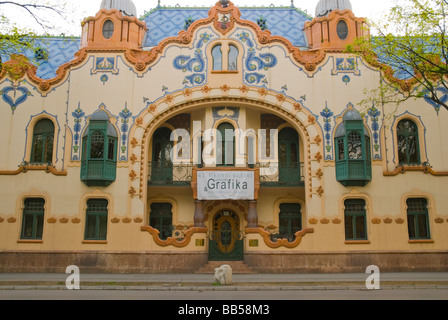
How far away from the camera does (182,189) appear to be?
22672 millimetres

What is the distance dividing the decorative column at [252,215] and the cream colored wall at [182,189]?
0.71m

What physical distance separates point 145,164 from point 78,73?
6.05m

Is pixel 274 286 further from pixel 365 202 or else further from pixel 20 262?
pixel 20 262

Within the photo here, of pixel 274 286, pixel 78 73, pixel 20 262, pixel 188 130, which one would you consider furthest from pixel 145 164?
pixel 274 286

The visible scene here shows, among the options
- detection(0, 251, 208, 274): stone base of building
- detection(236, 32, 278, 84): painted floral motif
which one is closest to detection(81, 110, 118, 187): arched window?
detection(0, 251, 208, 274): stone base of building

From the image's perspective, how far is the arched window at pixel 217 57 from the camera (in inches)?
875

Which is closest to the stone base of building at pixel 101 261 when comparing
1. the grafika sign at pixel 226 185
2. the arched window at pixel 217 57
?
the grafika sign at pixel 226 185

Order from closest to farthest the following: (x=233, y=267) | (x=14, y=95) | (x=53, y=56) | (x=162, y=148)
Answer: (x=233, y=267) → (x=14, y=95) → (x=162, y=148) → (x=53, y=56)

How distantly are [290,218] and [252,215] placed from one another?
2984 millimetres

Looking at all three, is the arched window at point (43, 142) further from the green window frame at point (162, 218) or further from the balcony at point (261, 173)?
the green window frame at point (162, 218)

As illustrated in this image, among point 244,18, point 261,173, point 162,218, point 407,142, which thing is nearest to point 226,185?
point 261,173

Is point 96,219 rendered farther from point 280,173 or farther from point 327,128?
point 327,128

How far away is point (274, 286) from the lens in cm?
1366

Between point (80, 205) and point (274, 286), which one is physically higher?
point (80, 205)
